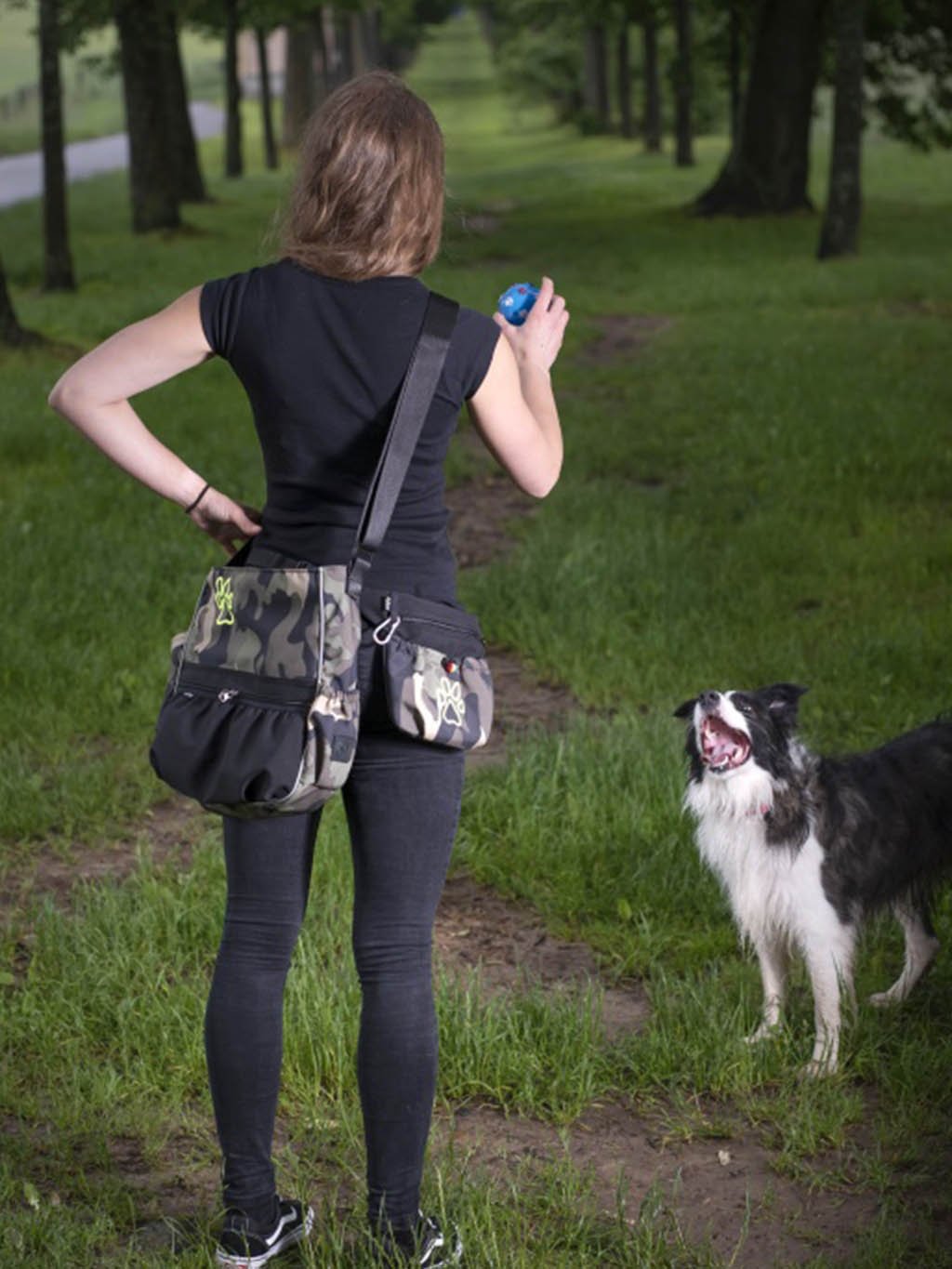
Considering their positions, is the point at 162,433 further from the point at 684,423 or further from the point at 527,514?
the point at 684,423

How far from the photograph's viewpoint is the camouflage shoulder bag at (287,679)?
10.7ft

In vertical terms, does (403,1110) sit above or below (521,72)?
above

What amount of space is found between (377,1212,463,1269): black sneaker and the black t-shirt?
1.31 meters

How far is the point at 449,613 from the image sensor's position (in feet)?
11.4

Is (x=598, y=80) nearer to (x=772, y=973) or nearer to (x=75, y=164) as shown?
(x=75, y=164)

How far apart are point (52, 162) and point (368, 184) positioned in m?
20.9

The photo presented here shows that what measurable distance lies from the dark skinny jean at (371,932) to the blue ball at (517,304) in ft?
2.57

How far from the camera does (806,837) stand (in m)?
4.87

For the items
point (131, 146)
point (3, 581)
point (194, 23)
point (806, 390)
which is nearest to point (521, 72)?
point (194, 23)

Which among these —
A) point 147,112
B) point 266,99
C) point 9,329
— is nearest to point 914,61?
point 147,112

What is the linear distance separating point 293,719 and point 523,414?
0.73 m

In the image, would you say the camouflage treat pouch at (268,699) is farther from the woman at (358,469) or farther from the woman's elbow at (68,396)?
the woman's elbow at (68,396)

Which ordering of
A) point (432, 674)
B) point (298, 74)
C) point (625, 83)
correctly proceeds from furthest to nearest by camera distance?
point (625, 83) → point (298, 74) → point (432, 674)

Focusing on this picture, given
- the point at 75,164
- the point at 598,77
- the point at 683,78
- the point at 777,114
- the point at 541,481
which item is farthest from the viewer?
the point at 598,77
